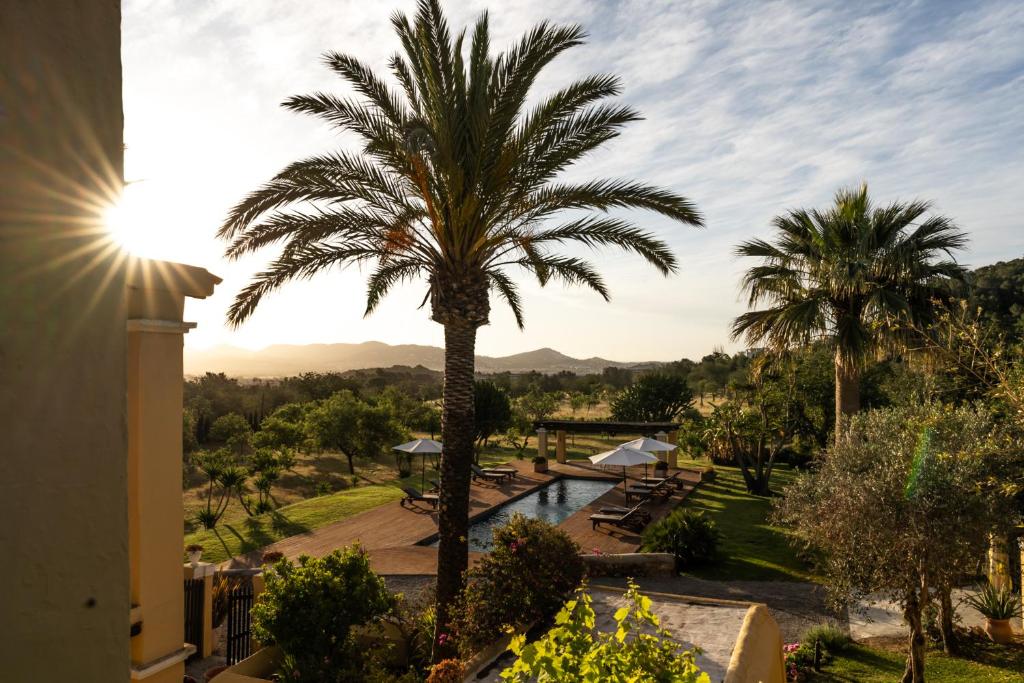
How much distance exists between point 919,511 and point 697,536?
779 centimetres

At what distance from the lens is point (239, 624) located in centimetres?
1214

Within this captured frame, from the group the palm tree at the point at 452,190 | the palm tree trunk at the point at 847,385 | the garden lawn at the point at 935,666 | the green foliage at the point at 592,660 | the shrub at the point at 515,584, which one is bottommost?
the garden lawn at the point at 935,666

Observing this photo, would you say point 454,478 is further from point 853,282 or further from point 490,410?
Result: point 490,410

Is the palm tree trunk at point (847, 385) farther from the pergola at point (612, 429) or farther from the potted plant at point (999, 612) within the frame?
the pergola at point (612, 429)

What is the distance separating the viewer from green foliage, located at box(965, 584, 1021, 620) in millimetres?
10531

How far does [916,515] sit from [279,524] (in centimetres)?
1737

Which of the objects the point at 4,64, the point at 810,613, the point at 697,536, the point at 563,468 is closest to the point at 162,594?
the point at 4,64

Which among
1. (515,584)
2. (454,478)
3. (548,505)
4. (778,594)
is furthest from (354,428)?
(515,584)

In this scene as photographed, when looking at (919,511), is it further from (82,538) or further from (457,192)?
(82,538)

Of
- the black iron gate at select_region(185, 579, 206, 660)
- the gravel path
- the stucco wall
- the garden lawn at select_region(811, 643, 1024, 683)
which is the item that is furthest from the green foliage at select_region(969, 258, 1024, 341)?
the stucco wall

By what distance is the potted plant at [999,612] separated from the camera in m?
10.5

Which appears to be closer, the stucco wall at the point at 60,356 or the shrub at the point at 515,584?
the stucco wall at the point at 60,356

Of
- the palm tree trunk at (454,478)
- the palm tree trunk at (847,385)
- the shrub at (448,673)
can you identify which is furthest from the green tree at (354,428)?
the shrub at (448,673)

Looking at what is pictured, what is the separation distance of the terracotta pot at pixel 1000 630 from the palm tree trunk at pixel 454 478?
349 inches
